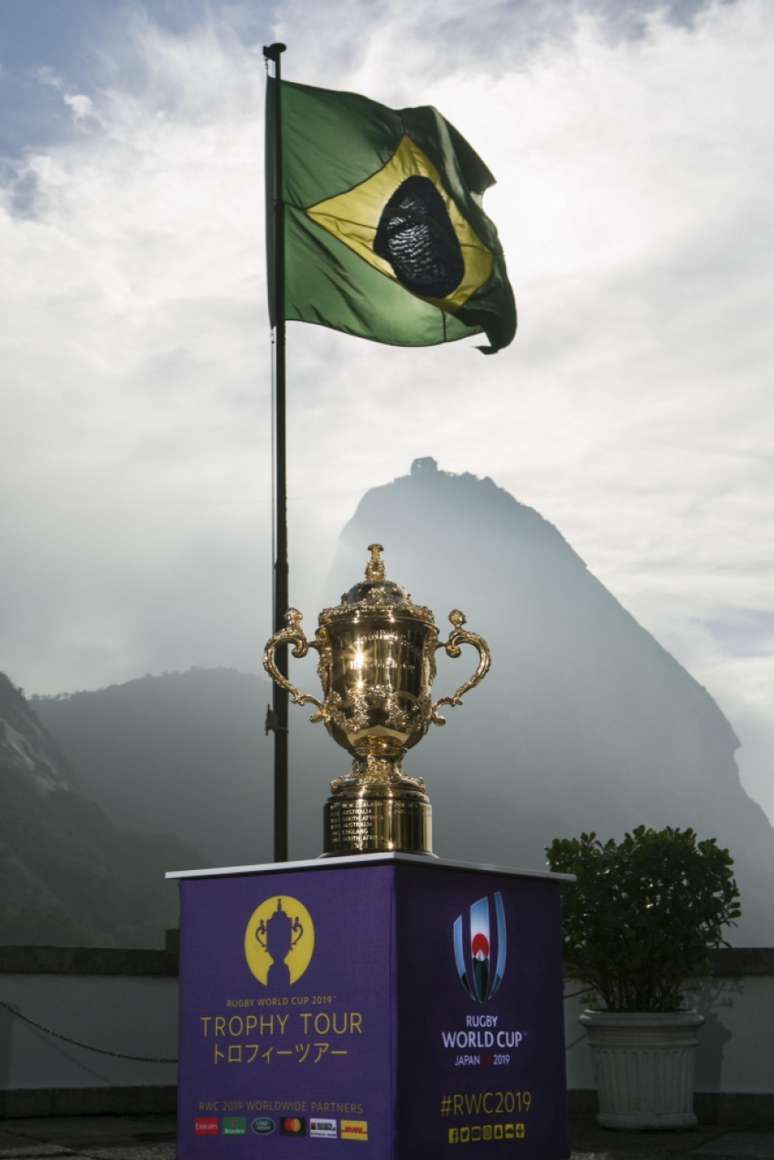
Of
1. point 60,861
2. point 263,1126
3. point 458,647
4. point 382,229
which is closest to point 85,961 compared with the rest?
point 458,647

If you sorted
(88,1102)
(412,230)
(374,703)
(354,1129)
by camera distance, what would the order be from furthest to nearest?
(412,230), (88,1102), (374,703), (354,1129)

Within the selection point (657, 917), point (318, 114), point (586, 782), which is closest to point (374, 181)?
point (318, 114)

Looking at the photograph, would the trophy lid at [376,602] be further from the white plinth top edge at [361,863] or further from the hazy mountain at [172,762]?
the hazy mountain at [172,762]

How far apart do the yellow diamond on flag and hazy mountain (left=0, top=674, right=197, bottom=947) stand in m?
74.2

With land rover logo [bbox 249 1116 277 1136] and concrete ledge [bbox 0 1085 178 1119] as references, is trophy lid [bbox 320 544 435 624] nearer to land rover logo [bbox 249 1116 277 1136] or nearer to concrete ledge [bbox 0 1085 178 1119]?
land rover logo [bbox 249 1116 277 1136]

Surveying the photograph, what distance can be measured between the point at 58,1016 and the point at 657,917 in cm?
376

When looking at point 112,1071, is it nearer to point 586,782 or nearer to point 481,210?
point 481,210

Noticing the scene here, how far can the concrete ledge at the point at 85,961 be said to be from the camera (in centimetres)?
845

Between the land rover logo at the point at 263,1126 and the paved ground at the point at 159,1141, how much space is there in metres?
2.16

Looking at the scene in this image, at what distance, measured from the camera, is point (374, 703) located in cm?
474

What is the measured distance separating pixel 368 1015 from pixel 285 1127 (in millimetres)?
437

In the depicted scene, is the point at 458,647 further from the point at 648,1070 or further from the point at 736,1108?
the point at 736,1108

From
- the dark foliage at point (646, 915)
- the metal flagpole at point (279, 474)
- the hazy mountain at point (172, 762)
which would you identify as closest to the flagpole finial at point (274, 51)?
the metal flagpole at point (279, 474)

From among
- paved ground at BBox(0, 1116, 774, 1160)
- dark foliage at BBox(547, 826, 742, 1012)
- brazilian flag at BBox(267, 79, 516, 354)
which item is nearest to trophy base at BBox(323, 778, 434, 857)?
paved ground at BBox(0, 1116, 774, 1160)
